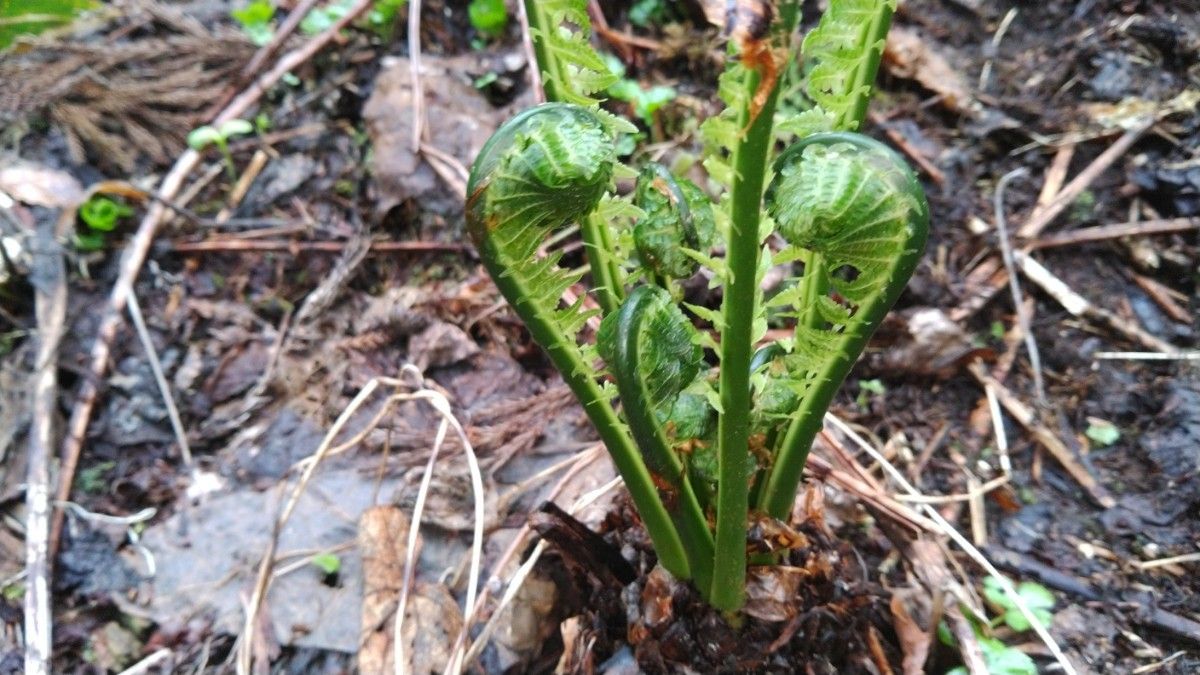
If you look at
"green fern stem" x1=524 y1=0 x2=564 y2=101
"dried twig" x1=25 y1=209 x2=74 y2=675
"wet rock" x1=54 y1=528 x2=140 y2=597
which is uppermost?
"green fern stem" x1=524 y1=0 x2=564 y2=101

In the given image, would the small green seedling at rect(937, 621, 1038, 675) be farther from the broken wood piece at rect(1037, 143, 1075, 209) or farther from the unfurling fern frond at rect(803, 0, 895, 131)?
the broken wood piece at rect(1037, 143, 1075, 209)

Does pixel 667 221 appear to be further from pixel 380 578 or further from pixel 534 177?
pixel 380 578

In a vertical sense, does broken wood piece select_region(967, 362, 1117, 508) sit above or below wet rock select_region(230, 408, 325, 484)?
above

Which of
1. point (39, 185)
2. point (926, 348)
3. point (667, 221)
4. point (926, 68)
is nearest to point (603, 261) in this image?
point (667, 221)

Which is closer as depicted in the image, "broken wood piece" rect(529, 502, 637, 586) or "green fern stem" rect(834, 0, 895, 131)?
"green fern stem" rect(834, 0, 895, 131)

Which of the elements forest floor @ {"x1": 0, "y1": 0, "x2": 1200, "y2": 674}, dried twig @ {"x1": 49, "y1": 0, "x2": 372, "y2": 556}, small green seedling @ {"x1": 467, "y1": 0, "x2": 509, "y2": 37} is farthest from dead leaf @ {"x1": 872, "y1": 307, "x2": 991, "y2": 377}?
dried twig @ {"x1": 49, "y1": 0, "x2": 372, "y2": 556}

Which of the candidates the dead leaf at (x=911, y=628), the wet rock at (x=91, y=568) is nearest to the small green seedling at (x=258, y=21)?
the wet rock at (x=91, y=568)

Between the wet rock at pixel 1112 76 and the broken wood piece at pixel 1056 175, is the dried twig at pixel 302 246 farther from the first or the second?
the wet rock at pixel 1112 76

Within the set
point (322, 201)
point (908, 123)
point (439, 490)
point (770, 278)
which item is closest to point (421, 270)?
point (322, 201)
